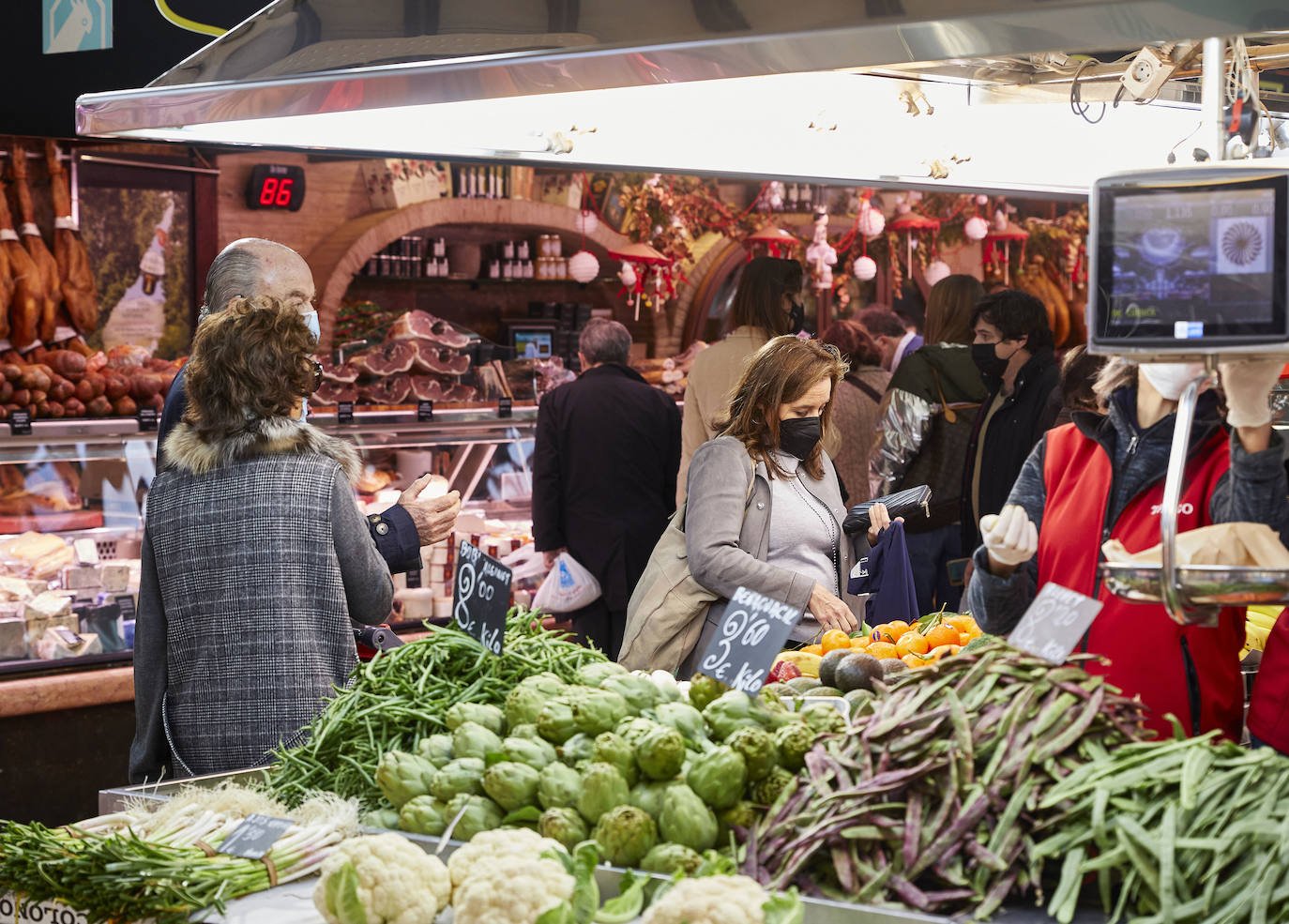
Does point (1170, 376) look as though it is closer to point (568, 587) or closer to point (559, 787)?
point (559, 787)

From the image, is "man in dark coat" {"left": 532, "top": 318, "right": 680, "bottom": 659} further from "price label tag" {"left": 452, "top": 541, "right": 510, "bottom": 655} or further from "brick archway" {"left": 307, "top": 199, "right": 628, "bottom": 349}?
"price label tag" {"left": 452, "top": 541, "right": 510, "bottom": 655}

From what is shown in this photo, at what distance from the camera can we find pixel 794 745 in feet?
6.99

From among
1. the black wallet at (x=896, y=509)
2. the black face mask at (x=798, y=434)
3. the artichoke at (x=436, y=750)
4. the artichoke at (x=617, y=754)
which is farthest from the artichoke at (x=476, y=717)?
the black wallet at (x=896, y=509)

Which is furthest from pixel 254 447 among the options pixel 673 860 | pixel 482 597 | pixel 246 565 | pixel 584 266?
pixel 584 266

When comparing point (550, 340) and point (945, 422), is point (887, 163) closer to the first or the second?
point (945, 422)

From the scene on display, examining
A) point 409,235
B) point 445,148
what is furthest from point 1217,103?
point 409,235

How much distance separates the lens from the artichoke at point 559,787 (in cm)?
207

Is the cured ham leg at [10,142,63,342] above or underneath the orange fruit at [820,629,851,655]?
above

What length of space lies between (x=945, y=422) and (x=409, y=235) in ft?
14.5

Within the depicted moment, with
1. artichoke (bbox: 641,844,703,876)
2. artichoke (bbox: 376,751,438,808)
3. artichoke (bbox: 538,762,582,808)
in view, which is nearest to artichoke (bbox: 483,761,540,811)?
artichoke (bbox: 538,762,582,808)

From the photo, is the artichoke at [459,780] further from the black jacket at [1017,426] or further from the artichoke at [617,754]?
the black jacket at [1017,426]

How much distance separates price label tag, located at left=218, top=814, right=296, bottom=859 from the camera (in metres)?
2.11

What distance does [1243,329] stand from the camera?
1.69m

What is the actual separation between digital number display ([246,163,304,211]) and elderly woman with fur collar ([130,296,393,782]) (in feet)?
15.4
